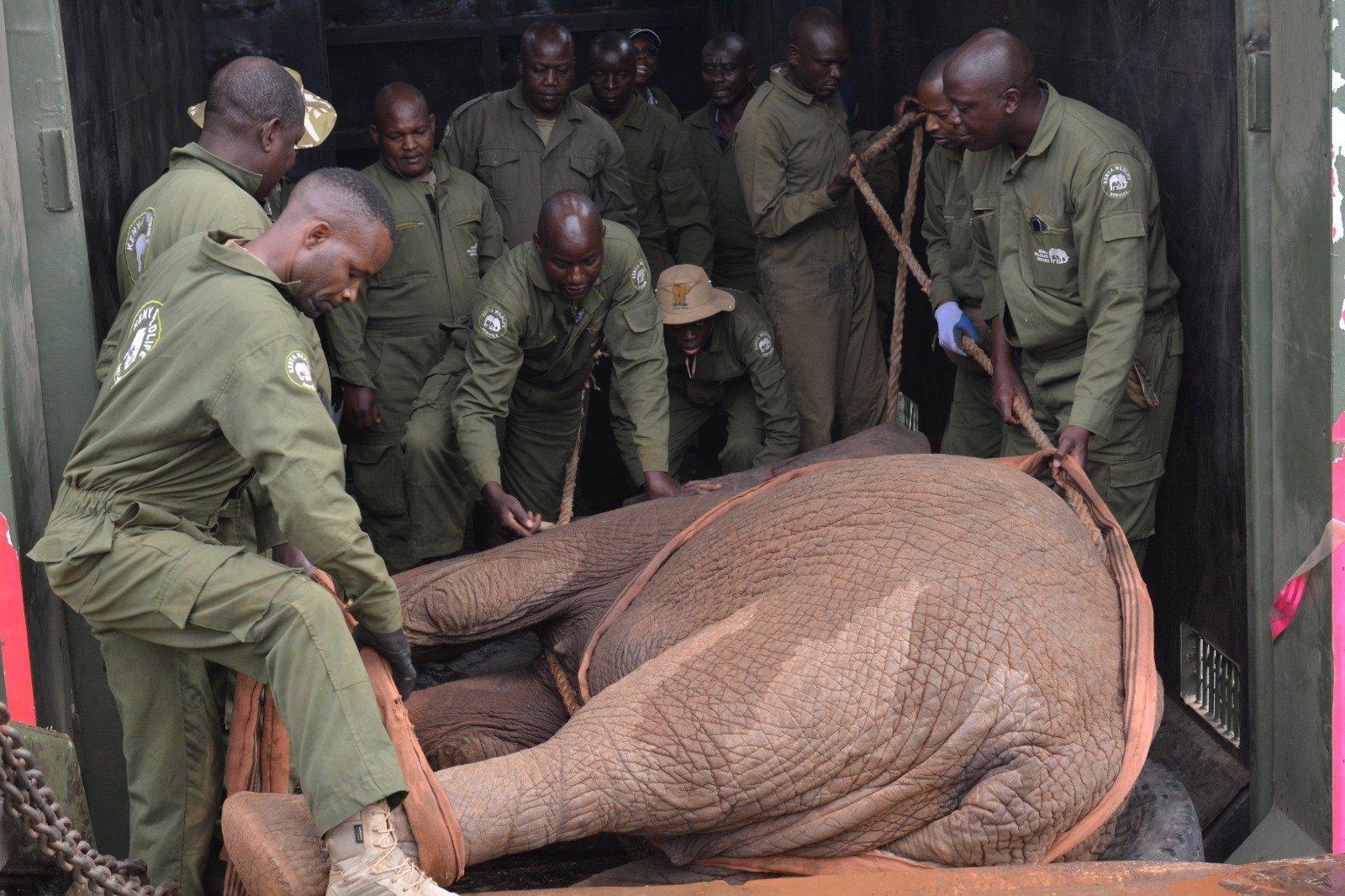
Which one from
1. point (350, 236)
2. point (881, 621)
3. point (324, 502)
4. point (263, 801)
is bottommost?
point (263, 801)

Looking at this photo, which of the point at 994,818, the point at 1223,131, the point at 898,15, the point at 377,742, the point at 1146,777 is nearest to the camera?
the point at 377,742

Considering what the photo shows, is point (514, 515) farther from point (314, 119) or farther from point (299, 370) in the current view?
point (314, 119)

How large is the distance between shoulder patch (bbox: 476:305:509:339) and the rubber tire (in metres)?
2.43

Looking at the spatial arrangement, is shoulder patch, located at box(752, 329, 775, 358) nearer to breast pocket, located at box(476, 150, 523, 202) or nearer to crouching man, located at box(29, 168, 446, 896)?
breast pocket, located at box(476, 150, 523, 202)

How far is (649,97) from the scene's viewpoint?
7203 millimetres

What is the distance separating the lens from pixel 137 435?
9.18ft

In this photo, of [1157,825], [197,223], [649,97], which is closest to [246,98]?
[197,223]

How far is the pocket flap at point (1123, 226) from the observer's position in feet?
13.2

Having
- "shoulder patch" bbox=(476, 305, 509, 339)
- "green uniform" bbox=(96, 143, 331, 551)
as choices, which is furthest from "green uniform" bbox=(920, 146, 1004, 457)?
"green uniform" bbox=(96, 143, 331, 551)

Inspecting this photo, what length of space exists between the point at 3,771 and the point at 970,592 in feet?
6.00

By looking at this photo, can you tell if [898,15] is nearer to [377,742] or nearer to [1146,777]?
[1146,777]

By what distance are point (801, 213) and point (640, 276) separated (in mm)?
1159

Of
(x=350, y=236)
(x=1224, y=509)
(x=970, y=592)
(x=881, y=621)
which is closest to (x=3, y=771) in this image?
(x=350, y=236)

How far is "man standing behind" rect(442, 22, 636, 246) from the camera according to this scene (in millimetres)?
6055
